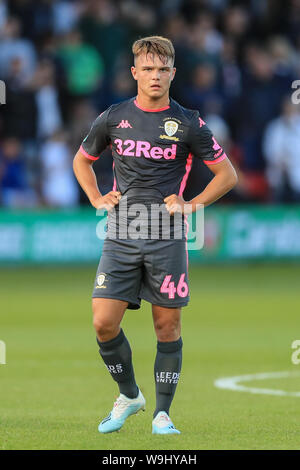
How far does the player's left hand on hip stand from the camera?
22.4 feet

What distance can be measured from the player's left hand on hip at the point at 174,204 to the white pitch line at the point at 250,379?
8.67 ft

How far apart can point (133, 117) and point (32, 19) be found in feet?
46.2

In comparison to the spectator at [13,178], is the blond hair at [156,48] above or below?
above

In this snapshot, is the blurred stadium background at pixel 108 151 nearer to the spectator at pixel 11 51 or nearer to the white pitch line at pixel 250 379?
the spectator at pixel 11 51

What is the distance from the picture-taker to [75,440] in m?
6.49

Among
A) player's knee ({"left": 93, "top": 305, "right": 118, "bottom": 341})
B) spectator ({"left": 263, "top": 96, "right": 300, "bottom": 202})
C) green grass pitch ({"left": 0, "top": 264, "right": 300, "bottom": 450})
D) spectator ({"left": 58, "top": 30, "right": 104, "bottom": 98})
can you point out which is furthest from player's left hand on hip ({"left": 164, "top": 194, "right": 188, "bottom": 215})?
spectator ({"left": 58, "top": 30, "right": 104, "bottom": 98})

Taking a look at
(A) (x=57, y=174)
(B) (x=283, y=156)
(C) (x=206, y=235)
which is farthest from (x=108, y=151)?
(B) (x=283, y=156)

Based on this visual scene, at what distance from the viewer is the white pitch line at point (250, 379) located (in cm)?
900

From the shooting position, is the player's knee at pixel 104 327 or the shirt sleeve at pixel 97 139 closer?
the player's knee at pixel 104 327

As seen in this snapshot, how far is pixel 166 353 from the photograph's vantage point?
707cm

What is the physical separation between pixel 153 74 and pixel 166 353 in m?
1.85

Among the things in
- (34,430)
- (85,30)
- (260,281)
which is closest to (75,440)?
(34,430)

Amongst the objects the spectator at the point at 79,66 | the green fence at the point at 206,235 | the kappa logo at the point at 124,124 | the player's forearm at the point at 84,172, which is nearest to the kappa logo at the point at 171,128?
the kappa logo at the point at 124,124

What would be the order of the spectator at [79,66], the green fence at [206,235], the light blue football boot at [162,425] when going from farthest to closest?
the spectator at [79,66] < the green fence at [206,235] < the light blue football boot at [162,425]
